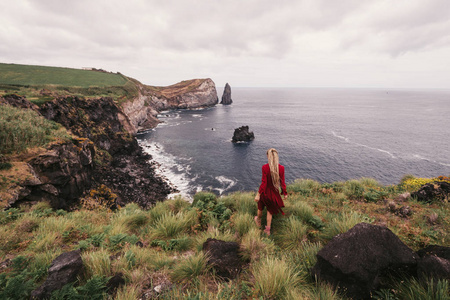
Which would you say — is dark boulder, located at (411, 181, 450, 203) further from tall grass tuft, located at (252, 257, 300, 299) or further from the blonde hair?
tall grass tuft, located at (252, 257, 300, 299)

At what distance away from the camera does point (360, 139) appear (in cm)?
5953

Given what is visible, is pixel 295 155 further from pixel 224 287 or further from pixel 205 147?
pixel 224 287

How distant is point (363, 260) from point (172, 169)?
3937 cm

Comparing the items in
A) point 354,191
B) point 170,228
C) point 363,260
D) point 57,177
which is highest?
point 363,260

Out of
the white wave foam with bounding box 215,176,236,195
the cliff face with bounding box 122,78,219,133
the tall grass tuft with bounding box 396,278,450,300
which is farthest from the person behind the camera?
the cliff face with bounding box 122,78,219,133

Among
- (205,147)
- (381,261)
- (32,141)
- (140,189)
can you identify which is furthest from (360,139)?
(32,141)

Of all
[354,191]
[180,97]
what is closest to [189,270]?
[354,191]

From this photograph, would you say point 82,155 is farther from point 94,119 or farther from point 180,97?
point 180,97

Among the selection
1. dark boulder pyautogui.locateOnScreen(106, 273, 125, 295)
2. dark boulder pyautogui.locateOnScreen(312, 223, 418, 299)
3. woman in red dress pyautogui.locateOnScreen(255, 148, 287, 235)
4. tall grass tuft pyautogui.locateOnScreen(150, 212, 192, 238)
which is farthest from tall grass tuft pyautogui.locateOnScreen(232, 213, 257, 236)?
dark boulder pyautogui.locateOnScreen(106, 273, 125, 295)

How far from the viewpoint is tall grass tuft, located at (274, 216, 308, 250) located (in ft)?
16.2

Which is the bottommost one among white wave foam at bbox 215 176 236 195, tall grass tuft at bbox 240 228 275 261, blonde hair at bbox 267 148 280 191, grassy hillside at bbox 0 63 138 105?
white wave foam at bbox 215 176 236 195

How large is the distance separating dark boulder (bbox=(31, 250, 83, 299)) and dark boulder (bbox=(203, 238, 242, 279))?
253 cm

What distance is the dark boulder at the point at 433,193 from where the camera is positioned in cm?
765

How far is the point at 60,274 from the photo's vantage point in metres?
3.21
